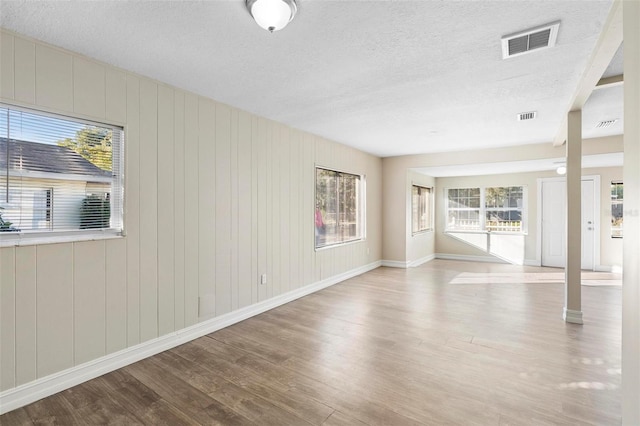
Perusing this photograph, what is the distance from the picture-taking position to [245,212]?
385 centimetres

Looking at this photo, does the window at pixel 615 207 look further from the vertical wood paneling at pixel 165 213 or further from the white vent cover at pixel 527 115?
the vertical wood paneling at pixel 165 213

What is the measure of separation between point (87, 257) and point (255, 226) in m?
1.82

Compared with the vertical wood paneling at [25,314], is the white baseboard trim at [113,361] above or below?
below

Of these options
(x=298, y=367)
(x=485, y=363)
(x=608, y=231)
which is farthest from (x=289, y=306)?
(x=608, y=231)

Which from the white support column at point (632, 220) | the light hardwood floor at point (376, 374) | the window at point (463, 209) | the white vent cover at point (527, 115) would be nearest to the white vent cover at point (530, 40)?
the white support column at point (632, 220)

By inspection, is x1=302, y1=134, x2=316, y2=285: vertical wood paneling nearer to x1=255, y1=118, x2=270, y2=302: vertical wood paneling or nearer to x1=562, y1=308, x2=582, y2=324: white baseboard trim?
x1=255, y1=118, x2=270, y2=302: vertical wood paneling

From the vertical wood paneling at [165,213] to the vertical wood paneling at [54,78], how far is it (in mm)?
704

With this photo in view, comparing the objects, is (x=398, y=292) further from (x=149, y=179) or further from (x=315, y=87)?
(x=149, y=179)

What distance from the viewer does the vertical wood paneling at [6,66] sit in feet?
6.84

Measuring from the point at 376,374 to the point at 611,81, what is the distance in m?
3.36

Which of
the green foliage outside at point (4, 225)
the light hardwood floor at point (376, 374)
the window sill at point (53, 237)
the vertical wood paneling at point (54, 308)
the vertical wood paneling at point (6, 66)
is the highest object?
the vertical wood paneling at point (6, 66)

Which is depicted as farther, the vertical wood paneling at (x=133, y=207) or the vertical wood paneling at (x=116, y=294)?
the vertical wood paneling at (x=133, y=207)

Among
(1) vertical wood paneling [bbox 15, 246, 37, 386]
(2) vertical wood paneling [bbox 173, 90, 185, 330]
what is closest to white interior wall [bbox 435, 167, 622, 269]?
(2) vertical wood paneling [bbox 173, 90, 185, 330]

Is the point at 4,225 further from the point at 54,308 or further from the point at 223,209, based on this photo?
the point at 223,209
